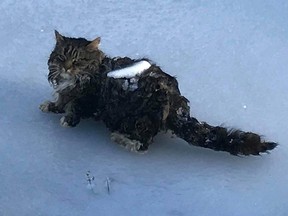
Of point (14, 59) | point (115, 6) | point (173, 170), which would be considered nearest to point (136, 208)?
point (173, 170)

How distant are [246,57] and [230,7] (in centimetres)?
47

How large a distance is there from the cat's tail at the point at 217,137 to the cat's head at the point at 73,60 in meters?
0.45

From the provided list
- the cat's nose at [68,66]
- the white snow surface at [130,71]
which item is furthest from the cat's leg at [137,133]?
the cat's nose at [68,66]

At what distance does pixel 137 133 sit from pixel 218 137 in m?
0.37

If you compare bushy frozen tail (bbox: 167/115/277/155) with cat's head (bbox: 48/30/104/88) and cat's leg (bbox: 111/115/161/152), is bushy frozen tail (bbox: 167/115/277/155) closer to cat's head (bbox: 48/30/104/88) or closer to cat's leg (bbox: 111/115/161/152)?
cat's leg (bbox: 111/115/161/152)

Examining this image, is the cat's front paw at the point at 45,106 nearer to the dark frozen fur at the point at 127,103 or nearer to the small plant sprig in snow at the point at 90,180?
the dark frozen fur at the point at 127,103

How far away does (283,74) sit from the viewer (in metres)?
3.68

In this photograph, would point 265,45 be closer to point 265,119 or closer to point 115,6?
point 265,119

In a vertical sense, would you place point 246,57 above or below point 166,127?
above

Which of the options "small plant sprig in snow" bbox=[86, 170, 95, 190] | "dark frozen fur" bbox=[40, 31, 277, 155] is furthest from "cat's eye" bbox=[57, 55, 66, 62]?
"small plant sprig in snow" bbox=[86, 170, 95, 190]

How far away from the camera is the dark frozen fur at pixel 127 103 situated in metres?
3.15

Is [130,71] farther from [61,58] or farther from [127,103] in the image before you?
[61,58]

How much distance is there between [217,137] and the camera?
3174 mm

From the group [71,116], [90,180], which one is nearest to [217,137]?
[90,180]
